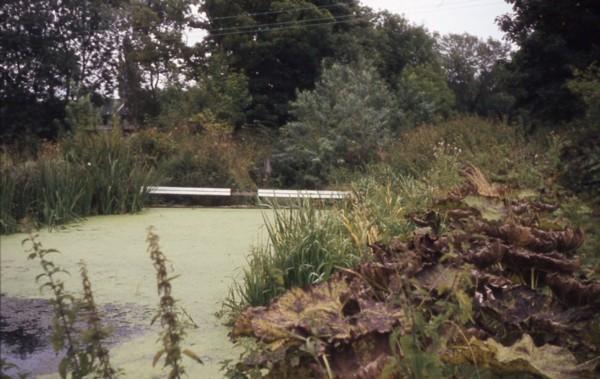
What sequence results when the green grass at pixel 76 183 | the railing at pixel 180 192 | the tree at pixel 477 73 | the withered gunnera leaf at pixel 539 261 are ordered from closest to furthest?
the green grass at pixel 76 183
the withered gunnera leaf at pixel 539 261
the railing at pixel 180 192
the tree at pixel 477 73

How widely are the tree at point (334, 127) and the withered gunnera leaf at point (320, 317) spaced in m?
5.30

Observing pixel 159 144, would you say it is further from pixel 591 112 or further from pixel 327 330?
pixel 327 330

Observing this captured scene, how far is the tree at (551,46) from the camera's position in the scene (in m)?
5.24

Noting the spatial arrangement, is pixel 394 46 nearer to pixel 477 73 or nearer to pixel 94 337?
pixel 477 73

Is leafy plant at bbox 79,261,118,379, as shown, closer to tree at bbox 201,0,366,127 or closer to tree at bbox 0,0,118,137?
tree at bbox 0,0,118,137

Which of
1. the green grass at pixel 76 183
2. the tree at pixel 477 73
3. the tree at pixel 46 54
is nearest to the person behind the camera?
the tree at pixel 46 54

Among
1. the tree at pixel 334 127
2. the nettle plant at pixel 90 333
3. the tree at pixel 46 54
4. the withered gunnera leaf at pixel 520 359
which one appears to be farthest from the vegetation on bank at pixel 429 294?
the tree at pixel 334 127

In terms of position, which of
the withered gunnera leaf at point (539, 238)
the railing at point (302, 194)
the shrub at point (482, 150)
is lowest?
the withered gunnera leaf at point (539, 238)

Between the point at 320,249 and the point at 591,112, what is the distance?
1.53 meters

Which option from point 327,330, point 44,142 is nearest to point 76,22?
point 44,142

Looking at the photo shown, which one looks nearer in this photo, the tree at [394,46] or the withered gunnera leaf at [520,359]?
the withered gunnera leaf at [520,359]

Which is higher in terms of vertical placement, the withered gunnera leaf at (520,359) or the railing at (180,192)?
the railing at (180,192)

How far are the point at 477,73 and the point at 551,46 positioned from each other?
1218mm

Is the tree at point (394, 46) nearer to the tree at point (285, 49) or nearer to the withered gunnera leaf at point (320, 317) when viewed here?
the tree at point (285, 49)
